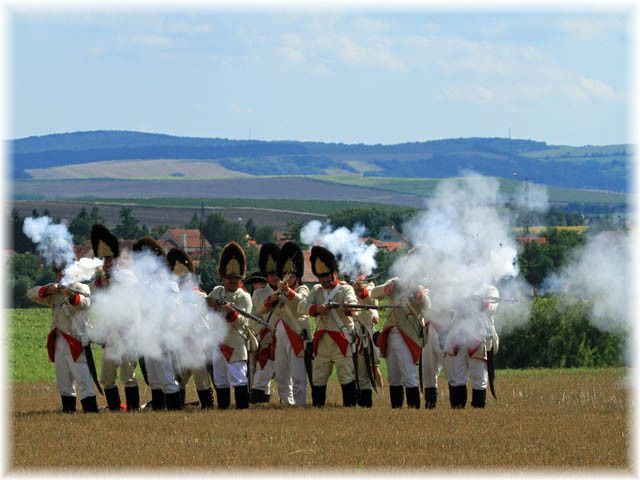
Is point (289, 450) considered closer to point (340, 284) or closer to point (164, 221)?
point (340, 284)

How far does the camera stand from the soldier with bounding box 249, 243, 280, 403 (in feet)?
71.4

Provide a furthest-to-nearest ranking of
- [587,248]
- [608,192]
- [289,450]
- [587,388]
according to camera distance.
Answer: [608,192], [587,388], [587,248], [289,450]

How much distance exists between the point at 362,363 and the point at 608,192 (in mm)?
181214

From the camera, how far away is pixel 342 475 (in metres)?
14.2

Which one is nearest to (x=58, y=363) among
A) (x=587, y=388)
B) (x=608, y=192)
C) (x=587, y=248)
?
(x=587, y=248)

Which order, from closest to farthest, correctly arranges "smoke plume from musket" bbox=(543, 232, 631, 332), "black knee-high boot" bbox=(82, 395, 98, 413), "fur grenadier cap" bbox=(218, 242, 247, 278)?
"black knee-high boot" bbox=(82, 395, 98, 413), "fur grenadier cap" bbox=(218, 242, 247, 278), "smoke plume from musket" bbox=(543, 232, 631, 332)

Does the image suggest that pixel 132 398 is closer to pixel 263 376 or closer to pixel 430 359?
pixel 263 376

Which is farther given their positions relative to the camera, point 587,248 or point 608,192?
point 608,192

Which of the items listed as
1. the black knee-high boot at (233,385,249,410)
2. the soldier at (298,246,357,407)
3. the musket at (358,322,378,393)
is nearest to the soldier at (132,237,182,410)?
the black knee-high boot at (233,385,249,410)

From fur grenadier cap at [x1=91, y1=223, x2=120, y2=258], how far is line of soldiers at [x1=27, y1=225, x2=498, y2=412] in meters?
0.01

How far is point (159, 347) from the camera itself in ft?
66.1

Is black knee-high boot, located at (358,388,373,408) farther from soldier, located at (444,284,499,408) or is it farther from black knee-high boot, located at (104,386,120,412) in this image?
black knee-high boot, located at (104,386,120,412)


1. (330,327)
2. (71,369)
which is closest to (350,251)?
(330,327)

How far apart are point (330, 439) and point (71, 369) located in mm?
4655
